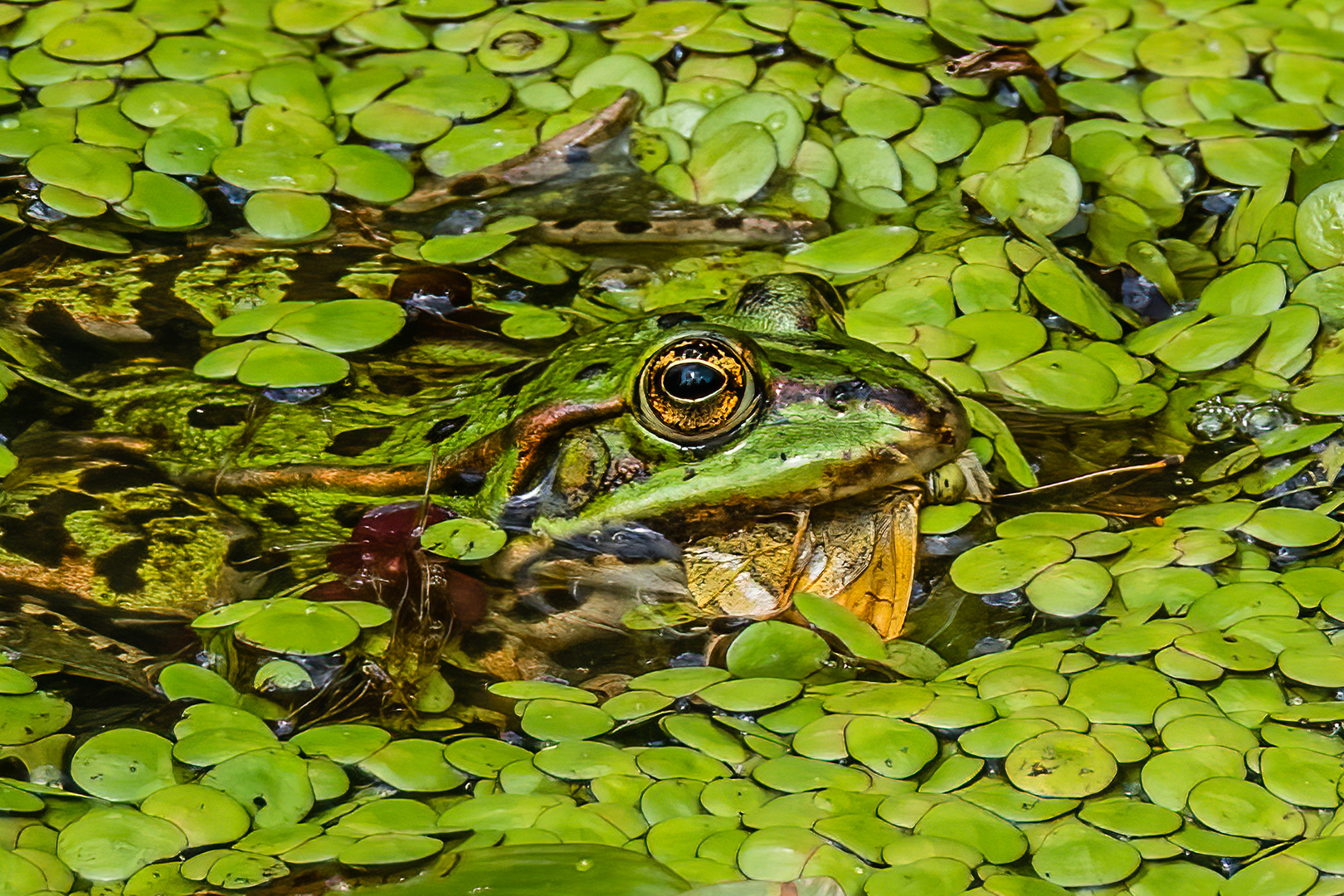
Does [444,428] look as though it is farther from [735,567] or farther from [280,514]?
[735,567]

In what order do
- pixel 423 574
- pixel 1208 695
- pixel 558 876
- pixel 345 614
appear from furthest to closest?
pixel 423 574 → pixel 345 614 → pixel 1208 695 → pixel 558 876

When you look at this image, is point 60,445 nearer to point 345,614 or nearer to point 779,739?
point 345,614

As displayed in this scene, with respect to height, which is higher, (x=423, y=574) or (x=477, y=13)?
(x=477, y=13)

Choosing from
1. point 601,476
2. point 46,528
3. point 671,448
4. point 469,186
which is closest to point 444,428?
point 601,476

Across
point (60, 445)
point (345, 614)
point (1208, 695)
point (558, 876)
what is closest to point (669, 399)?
point (345, 614)

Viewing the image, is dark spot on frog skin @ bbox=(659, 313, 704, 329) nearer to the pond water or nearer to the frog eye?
the pond water

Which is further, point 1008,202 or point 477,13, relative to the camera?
point 477,13
